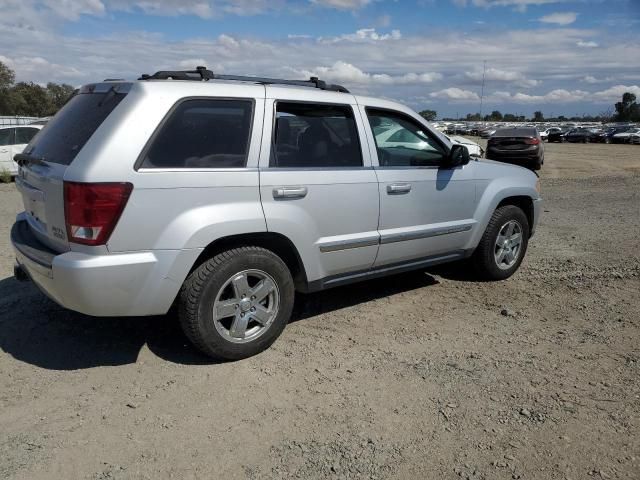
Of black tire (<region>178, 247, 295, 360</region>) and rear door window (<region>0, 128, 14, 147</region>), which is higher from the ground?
rear door window (<region>0, 128, 14, 147</region>)

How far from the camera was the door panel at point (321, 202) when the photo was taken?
374cm

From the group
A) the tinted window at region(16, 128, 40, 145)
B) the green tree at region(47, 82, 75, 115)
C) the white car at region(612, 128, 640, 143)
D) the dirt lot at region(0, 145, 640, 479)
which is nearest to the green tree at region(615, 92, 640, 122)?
the white car at region(612, 128, 640, 143)

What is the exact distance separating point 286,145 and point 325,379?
63.2 inches

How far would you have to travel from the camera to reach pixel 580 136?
1908 inches

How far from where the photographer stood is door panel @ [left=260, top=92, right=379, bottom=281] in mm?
3738

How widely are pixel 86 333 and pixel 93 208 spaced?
1.47 metres

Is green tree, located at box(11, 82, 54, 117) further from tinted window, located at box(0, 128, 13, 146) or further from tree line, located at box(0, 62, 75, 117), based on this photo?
tinted window, located at box(0, 128, 13, 146)

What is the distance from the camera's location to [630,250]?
6805 mm

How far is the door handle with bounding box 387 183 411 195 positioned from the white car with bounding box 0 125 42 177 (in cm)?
1320

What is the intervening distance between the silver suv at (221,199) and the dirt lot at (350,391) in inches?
17.1

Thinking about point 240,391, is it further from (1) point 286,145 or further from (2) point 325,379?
(1) point 286,145

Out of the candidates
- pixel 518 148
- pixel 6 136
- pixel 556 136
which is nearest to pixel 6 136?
pixel 6 136

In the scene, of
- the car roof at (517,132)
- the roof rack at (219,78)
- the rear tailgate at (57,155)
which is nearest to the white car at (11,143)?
the rear tailgate at (57,155)

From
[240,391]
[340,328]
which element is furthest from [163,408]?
[340,328]
